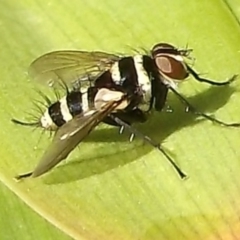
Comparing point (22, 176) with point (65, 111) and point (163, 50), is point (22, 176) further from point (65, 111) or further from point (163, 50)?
point (163, 50)

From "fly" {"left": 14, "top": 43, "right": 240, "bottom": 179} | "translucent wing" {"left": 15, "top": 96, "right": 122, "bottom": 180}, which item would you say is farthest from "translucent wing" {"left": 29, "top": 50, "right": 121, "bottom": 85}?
"translucent wing" {"left": 15, "top": 96, "right": 122, "bottom": 180}

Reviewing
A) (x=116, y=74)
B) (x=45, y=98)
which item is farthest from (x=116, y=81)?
(x=45, y=98)

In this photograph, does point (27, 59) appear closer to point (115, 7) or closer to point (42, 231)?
point (115, 7)

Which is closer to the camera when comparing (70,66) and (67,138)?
(67,138)

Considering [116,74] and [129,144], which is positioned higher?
[116,74]

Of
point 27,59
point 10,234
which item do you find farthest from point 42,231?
point 27,59

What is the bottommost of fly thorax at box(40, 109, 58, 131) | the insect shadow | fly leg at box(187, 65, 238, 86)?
the insect shadow

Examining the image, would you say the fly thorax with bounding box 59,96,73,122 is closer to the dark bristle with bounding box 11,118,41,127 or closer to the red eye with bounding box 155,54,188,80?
the dark bristle with bounding box 11,118,41,127
